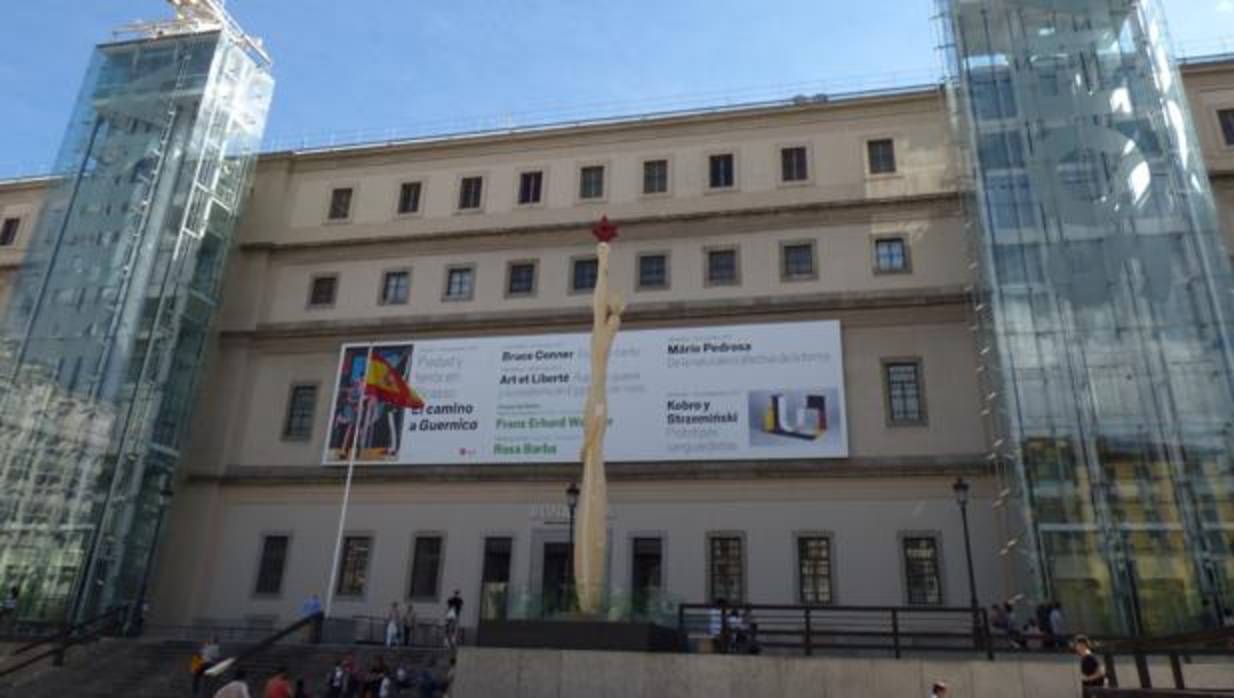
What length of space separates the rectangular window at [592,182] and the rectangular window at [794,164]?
6100 millimetres

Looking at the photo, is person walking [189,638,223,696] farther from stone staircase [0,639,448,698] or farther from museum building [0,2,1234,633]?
museum building [0,2,1234,633]

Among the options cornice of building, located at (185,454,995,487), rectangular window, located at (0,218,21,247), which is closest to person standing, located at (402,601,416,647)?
cornice of building, located at (185,454,995,487)

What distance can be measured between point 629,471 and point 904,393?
26.9ft

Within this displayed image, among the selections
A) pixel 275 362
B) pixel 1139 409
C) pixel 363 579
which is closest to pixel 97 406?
pixel 275 362

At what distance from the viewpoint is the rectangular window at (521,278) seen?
29016 millimetres

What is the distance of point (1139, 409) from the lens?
20.8 m

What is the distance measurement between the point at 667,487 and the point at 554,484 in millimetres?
3368

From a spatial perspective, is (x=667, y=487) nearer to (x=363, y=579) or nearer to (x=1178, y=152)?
(x=363, y=579)

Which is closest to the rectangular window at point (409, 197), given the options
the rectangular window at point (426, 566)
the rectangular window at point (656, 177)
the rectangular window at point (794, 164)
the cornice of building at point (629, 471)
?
the rectangular window at point (656, 177)

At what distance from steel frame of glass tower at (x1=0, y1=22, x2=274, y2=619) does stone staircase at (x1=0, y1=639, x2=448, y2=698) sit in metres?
3.70

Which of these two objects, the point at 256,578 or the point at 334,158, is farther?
the point at 334,158

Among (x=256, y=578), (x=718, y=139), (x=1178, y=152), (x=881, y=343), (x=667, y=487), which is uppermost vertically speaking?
(x=718, y=139)

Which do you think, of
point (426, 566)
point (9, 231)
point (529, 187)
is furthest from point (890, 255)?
point (9, 231)

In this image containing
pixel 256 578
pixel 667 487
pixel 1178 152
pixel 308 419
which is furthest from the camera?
pixel 308 419
